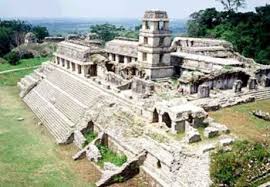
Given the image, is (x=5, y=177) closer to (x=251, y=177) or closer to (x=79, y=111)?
(x=79, y=111)

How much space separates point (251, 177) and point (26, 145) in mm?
11789

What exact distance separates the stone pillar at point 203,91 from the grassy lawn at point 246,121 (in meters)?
1.53

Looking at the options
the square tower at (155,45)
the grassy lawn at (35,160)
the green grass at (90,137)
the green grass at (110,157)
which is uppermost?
the square tower at (155,45)

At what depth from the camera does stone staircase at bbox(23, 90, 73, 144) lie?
21344mm

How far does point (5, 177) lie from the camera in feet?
55.3

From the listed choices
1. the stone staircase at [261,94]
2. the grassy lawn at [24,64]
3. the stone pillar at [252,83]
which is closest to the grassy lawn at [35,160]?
the stone staircase at [261,94]

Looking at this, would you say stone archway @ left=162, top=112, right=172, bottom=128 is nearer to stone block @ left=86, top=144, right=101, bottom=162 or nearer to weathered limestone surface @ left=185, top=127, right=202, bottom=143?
weathered limestone surface @ left=185, top=127, right=202, bottom=143

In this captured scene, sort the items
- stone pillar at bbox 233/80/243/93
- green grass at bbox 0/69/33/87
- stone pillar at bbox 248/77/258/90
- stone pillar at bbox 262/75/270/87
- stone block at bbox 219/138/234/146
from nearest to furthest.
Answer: stone block at bbox 219/138/234/146, stone pillar at bbox 233/80/243/93, stone pillar at bbox 248/77/258/90, stone pillar at bbox 262/75/270/87, green grass at bbox 0/69/33/87

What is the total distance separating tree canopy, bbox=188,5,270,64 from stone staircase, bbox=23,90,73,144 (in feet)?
63.2

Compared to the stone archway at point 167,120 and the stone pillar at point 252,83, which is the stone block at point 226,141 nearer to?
the stone archway at point 167,120

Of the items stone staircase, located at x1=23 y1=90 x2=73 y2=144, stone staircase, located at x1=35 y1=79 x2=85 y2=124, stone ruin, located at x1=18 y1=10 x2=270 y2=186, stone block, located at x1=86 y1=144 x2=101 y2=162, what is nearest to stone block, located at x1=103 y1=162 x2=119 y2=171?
stone ruin, located at x1=18 y1=10 x2=270 y2=186

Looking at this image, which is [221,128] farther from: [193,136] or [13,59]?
[13,59]

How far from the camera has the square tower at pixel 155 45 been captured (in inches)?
1046

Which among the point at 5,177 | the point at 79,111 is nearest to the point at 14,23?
the point at 79,111
